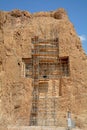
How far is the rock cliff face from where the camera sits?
72.7 ft

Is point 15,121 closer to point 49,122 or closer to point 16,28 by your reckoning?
point 49,122

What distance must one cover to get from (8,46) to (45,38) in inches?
156

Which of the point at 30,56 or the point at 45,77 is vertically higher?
the point at 30,56

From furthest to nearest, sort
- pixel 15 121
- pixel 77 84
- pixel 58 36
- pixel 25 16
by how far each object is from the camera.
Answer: pixel 25 16 < pixel 58 36 < pixel 77 84 < pixel 15 121

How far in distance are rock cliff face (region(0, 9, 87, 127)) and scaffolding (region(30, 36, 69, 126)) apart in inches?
19.5

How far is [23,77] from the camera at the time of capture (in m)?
23.3

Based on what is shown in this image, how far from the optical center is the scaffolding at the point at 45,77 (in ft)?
72.9

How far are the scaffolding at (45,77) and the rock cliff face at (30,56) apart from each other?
496 millimetres

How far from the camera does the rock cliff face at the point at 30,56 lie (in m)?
22.2

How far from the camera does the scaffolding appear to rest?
2222 cm

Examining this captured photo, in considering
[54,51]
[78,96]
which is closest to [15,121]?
[78,96]

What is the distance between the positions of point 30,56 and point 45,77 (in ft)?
8.32

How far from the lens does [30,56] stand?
78.5 ft

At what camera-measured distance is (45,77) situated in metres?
23.9
